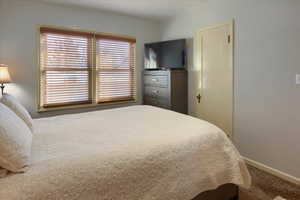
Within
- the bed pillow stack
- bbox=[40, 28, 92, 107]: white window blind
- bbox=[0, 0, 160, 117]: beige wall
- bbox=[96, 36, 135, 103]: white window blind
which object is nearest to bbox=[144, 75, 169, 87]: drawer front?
bbox=[96, 36, 135, 103]: white window blind

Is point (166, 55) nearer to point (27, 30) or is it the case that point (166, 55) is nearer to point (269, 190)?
point (27, 30)

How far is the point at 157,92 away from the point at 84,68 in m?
1.43

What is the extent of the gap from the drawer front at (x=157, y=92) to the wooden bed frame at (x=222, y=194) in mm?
2076

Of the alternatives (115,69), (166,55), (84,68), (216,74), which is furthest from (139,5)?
(216,74)

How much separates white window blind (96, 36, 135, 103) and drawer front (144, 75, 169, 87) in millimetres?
331

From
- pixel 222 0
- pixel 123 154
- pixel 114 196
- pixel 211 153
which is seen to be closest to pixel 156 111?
pixel 211 153

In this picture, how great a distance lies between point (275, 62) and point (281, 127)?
0.79 metres

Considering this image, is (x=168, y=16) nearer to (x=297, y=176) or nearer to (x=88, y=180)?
(x=297, y=176)

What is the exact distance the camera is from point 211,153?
1641 millimetres

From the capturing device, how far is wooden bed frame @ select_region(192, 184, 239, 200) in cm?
162

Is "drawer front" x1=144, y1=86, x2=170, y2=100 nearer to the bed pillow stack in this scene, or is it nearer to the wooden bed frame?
the wooden bed frame

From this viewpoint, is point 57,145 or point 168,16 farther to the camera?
point 168,16

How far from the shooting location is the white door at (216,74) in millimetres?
3039

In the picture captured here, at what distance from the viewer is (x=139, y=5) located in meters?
3.46
